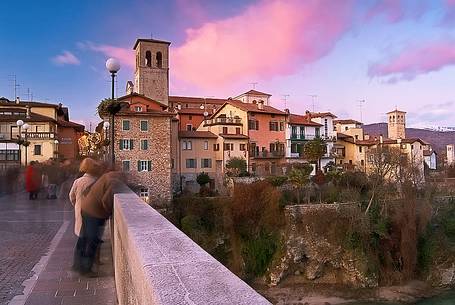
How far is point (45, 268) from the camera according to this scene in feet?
20.7

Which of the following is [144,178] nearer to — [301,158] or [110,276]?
[301,158]

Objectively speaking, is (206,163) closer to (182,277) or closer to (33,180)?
(33,180)

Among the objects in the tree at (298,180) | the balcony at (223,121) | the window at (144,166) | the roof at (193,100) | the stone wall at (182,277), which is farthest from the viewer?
the roof at (193,100)

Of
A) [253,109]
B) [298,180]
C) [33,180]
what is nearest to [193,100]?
[253,109]

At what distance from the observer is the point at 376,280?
3197cm

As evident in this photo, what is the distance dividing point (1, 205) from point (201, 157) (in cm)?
3261

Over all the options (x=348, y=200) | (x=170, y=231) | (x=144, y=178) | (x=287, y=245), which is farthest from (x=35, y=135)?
(x=170, y=231)

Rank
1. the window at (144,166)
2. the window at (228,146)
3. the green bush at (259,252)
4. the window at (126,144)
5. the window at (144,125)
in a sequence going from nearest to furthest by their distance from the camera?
the green bush at (259,252) → the window at (126,144) → the window at (144,166) → the window at (144,125) → the window at (228,146)

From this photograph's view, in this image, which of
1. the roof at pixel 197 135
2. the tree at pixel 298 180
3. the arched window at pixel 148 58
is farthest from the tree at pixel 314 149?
the arched window at pixel 148 58

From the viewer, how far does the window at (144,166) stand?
1585 inches

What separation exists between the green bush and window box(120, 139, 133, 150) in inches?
574

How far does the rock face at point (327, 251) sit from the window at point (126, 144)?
16472 mm

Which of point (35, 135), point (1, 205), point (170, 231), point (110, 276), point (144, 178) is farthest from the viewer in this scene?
point (35, 135)

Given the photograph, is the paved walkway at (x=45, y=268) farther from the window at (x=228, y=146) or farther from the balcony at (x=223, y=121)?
the balcony at (x=223, y=121)
